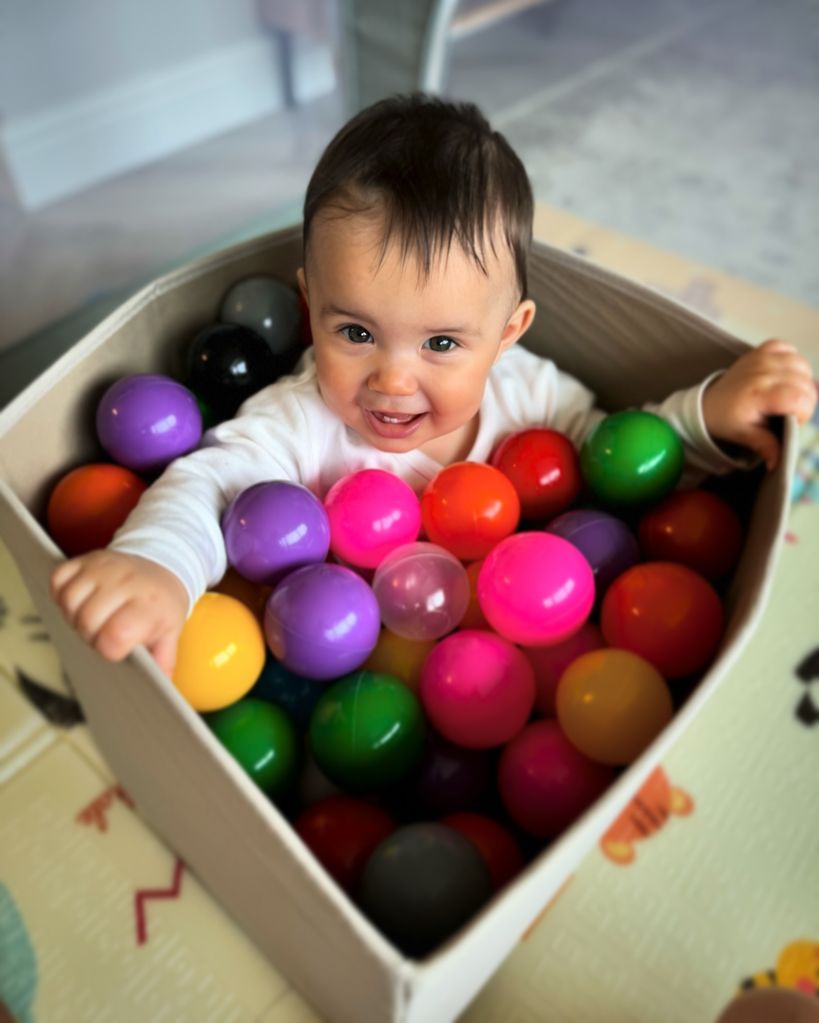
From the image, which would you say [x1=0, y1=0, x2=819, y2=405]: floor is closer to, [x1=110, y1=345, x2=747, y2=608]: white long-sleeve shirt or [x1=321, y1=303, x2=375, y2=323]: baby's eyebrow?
[x1=110, y1=345, x2=747, y2=608]: white long-sleeve shirt

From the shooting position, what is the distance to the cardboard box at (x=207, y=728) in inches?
16.7

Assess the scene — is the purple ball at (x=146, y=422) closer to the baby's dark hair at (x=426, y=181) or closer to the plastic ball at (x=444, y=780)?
the baby's dark hair at (x=426, y=181)

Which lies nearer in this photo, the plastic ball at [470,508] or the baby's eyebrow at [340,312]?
the baby's eyebrow at [340,312]

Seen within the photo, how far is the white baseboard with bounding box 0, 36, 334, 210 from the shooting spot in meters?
1.68

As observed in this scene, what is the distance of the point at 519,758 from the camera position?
650mm

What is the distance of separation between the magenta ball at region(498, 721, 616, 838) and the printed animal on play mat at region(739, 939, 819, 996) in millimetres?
195

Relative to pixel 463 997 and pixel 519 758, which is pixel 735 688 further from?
pixel 463 997

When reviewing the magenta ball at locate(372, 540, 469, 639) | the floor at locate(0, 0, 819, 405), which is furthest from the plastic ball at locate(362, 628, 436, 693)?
the floor at locate(0, 0, 819, 405)

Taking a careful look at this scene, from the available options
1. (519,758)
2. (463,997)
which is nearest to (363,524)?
(519,758)

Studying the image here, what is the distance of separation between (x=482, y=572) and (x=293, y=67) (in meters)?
1.74

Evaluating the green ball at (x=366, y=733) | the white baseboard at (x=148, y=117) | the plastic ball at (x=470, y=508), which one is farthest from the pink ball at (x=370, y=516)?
the white baseboard at (x=148, y=117)

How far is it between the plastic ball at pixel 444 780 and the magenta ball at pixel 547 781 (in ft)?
0.08

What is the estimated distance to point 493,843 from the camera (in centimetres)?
62

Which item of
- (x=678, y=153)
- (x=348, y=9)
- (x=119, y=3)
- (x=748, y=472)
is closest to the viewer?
(x=748, y=472)
